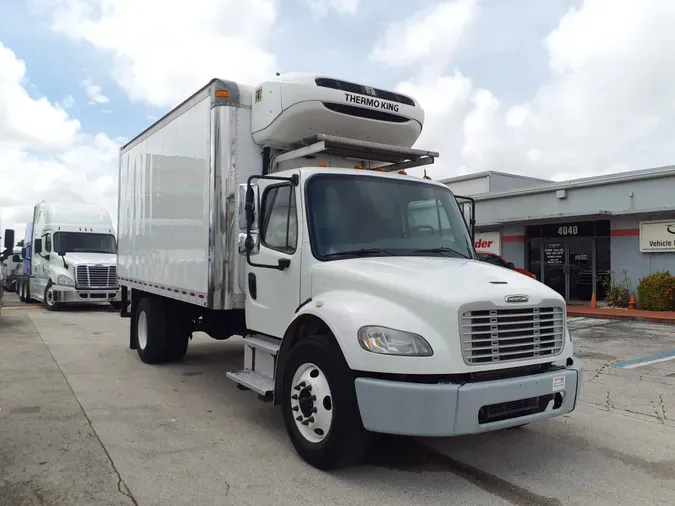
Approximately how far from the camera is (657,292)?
16.0 m

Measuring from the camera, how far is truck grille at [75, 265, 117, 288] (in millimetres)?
17359

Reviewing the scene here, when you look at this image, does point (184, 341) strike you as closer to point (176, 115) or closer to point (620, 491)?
point (176, 115)

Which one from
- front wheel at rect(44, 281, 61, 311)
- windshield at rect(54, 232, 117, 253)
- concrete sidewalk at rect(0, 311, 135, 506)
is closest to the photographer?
concrete sidewalk at rect(0, 311, 135, 506)

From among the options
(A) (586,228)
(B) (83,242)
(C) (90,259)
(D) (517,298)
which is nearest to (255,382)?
(D) (517,298)

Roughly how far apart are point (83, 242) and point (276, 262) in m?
15.3

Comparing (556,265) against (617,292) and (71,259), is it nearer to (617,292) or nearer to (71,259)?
(617,292)

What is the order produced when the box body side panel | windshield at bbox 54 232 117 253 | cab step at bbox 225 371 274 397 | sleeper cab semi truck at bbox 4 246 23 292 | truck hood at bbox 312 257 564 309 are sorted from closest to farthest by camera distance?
truck hood at bbox 312 257 564 309 < cab step at bbox 225 371 274 397 < the box body side panel < windshield at bbox 54 232 117 253 < sleeper cab semi truck at bbox 4 246 23 292

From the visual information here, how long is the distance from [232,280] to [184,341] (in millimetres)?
2763

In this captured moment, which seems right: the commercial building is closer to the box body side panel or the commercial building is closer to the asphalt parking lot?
the asphalt parking lot

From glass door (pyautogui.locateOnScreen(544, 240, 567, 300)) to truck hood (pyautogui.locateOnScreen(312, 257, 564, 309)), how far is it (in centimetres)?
1580

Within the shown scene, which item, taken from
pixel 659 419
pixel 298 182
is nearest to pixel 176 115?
pixel 298 182

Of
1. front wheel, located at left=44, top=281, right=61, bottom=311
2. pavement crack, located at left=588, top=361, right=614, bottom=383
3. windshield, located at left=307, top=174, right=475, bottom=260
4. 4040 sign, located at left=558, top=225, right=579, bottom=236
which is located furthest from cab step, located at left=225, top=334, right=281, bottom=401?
4040 sign, located at left=558, top=225, right=579, bottom=236

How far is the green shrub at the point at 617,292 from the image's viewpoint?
56.7 ft

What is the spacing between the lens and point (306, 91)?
587 cm
